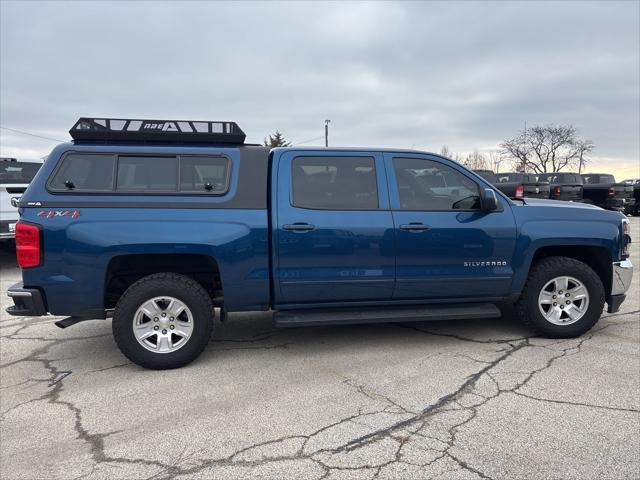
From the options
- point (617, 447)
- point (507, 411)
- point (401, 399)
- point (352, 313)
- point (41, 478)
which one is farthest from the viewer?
point (352, 313)

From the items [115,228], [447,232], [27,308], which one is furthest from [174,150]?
[447,232]

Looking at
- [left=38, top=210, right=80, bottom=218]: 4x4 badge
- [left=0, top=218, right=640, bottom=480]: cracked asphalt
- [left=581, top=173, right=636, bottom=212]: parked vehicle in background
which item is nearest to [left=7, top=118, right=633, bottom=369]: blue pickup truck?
[left=38, top=210, right=80, bottom=218]: 4x4 badge

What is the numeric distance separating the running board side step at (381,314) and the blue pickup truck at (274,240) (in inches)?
0.8

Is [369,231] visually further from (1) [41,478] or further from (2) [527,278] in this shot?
(1) [41,478]

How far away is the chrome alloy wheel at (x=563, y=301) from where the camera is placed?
4582mm

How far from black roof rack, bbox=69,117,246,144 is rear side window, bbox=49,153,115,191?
23 cm

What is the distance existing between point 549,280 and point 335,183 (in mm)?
2354

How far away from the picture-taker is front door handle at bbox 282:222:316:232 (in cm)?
403

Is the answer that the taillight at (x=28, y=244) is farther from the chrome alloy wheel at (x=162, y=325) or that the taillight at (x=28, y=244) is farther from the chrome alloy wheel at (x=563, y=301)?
the chrome alloy wheel at (x=563, y=301)

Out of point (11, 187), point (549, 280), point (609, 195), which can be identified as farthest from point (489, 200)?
point (609, 195)

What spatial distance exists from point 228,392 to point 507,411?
205 cm

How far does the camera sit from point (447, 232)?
4277 millimetres

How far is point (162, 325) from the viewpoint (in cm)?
395

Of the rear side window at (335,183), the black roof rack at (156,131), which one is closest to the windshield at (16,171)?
the black roof rack at (156,131)
